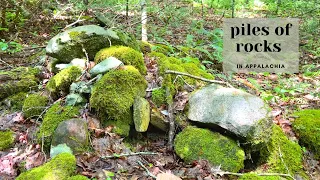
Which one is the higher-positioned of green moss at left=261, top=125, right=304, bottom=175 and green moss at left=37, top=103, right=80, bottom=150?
green moss at left=37, top=103, right=80, bottom=150

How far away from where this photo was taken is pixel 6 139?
3684mm

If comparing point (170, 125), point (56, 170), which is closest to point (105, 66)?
point (170, 125)

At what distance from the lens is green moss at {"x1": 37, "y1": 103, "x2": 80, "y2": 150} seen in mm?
3452

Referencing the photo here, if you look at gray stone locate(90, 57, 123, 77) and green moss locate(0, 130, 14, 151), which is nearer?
green moss locate(0, 130, 14, 151)

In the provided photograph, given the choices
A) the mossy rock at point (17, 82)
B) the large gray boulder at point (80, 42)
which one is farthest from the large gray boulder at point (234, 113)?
the mossy rock at point (17, 82)

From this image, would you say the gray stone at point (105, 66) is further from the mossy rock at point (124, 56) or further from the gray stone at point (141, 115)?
the gray stone at point (141, 115)

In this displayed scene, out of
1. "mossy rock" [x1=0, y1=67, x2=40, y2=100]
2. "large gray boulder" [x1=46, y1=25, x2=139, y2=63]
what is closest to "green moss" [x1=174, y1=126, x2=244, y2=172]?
"large gray boulder" [x1=46, y1=25, x2=139, y2=63]

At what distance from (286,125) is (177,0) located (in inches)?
511

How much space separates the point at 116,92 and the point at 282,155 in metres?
2.26

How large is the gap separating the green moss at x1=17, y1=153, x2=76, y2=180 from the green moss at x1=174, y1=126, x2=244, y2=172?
4.04ft

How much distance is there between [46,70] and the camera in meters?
5.22

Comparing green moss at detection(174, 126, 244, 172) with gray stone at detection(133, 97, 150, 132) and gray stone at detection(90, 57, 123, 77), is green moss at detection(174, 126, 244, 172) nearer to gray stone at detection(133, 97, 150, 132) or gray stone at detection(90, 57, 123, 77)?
gray stone at detection(133, 97, 150, 132)

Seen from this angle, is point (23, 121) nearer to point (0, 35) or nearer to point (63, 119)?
point (63, 119)

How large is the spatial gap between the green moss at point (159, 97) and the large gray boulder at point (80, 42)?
4.34ft
